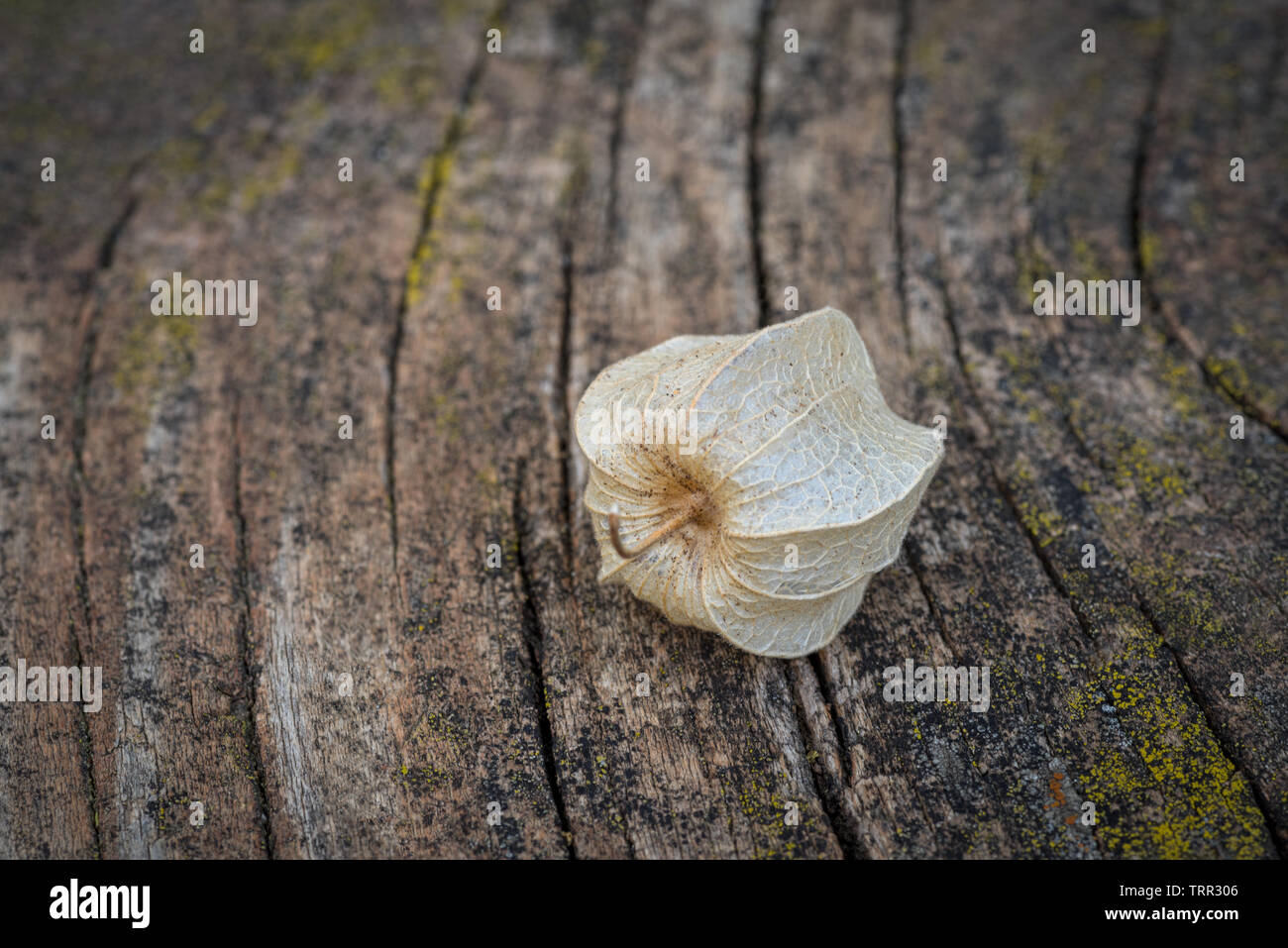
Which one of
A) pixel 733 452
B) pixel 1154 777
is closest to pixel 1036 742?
pixel 1154 777

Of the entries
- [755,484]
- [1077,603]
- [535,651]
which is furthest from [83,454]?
[1077,603]

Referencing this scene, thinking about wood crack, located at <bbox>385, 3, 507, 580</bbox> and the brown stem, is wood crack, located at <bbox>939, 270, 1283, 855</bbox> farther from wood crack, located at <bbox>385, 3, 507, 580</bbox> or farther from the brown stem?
wood crack, located at <bbox>385, 3, 507, 580</bbox>

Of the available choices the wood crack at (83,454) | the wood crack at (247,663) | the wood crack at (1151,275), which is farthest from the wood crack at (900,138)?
the wood crack at (83,454)

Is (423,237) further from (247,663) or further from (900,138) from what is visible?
(900,138)

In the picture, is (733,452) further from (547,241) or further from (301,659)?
(547,241)
